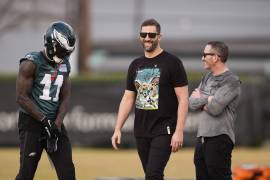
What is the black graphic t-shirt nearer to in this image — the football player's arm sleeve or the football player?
the football player

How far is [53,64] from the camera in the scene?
9.12 metres

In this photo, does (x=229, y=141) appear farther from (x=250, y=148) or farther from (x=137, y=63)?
(x=250, y=148)

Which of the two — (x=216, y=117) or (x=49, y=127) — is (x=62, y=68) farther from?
(x=216, y=117)

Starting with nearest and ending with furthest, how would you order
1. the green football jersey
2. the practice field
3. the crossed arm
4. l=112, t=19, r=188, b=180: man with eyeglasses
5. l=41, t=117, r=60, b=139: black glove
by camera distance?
l=41, t=117, r=60, b=139: black glove, the green football jersey, l=112, t=19, r=188, b=180: man with eyeglasses, the crossed arm, the practice field

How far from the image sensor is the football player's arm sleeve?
887cm

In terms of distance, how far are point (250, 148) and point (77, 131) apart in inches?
167

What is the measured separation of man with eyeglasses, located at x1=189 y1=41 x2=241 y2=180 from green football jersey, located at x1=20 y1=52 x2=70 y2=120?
1.53 m

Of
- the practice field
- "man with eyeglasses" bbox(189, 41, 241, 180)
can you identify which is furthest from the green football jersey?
the practice field

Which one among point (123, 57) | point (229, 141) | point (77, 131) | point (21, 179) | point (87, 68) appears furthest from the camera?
point (123, 57)

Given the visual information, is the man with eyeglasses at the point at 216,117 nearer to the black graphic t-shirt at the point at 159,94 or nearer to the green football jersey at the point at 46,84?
the black graphic t-shirt at the point at 159,94

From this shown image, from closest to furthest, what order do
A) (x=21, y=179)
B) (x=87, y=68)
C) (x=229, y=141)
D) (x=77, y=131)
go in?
(x=21, y=179) < (x=229, y=141) < (x=77, y=131) < (x=87, y=68)

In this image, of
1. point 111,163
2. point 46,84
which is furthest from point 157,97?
point 111,163

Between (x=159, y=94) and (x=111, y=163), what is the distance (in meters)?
7.63

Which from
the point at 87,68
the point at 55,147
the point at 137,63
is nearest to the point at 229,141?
the point at 137,63
